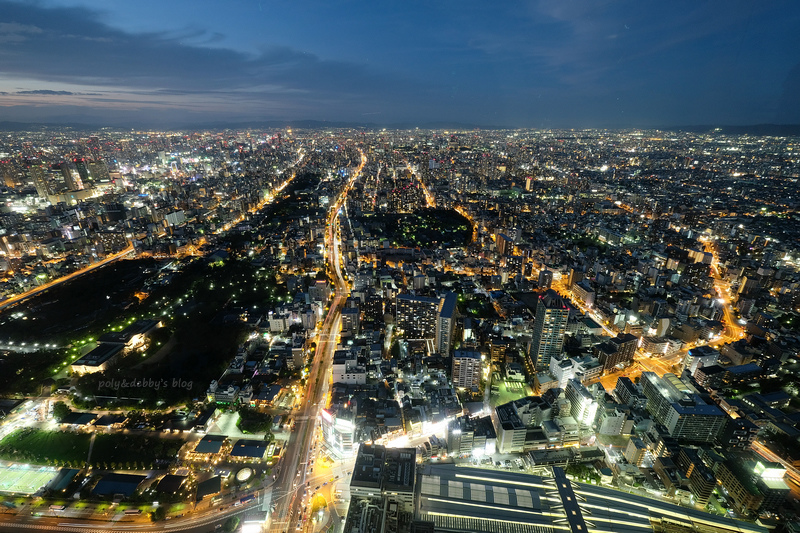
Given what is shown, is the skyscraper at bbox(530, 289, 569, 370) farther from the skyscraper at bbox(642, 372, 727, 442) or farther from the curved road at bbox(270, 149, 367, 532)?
the curved road at bbox(270, 149, 367, 532)

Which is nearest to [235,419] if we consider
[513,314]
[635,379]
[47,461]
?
[47,461]

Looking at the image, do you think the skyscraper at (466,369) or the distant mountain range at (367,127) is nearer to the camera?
the skyscraper at (466,369)

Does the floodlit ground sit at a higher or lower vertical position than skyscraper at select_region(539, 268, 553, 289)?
lower

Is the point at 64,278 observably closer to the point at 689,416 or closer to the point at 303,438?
the point at 303,438

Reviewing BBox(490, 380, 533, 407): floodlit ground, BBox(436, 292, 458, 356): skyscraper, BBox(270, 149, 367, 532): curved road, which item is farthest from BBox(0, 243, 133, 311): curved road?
BBox(490, 380, 533, 407): floodlit ground

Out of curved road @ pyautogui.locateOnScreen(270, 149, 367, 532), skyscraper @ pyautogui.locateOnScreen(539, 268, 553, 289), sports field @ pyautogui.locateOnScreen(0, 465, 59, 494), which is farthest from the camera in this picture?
skyscraper @ pyautogui.locateOnScreen(539, 268, 553, 289)

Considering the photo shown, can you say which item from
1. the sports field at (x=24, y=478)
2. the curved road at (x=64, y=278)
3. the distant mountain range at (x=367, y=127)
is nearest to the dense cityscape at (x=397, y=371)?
the sports field at (x=24, y=478)

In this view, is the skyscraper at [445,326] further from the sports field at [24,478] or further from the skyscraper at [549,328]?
the sports field at [24,478]
